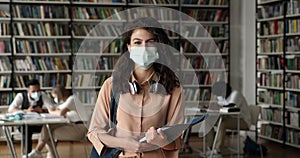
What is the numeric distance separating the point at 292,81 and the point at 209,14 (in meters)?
2.07

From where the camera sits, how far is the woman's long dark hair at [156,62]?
5.10ft

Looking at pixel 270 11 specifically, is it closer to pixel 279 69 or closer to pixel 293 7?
pixel 293 7

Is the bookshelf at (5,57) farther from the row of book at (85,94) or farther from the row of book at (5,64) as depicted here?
the row of book at (85,94)

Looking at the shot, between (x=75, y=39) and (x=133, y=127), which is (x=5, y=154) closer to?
(x=75, y=39)

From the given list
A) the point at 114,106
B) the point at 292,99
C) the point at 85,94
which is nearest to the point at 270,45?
the point at 292,99

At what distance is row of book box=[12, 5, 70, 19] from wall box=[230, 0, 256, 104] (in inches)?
123

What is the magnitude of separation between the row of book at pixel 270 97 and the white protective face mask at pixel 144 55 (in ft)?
19.8

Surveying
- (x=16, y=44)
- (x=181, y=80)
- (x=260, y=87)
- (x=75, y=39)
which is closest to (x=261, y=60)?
(x=260, y=87)

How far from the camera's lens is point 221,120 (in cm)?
613

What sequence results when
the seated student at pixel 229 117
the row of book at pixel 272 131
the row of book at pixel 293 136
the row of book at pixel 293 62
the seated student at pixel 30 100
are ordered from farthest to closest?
the row of book at pixel 272 131, the row of book at pixel 293 62, the row of book at pixel 293 136, the seated student at pixel 229 117, the seated student at pixel 30 100

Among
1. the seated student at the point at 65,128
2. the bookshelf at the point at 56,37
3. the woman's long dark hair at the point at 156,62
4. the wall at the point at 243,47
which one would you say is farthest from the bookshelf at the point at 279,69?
the woman's long dark hair at the point at 156,62

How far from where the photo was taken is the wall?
8305 mm

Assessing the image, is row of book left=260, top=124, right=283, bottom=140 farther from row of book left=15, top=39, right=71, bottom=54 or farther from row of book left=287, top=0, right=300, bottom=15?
row of book left=15, top=39, right=71, bottom=54

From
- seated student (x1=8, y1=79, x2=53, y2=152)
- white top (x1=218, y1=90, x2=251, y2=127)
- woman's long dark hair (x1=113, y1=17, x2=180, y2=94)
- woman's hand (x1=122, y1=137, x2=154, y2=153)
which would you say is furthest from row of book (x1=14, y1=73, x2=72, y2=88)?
woman's hand (x1=122, y1=137, x2=154, y2=153)
